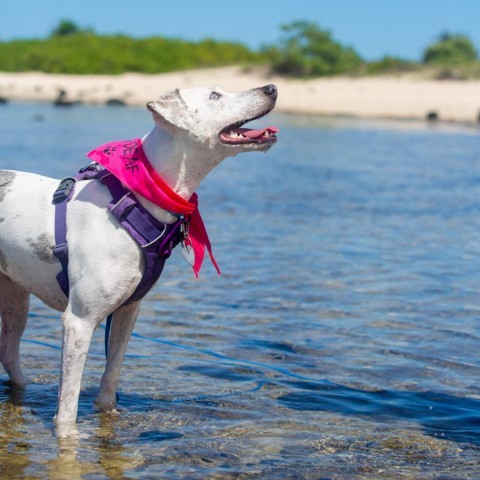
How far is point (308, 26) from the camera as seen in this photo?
52.8 meters

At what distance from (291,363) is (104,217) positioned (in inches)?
87.8

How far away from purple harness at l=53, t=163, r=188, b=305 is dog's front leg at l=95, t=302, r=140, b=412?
33 cm

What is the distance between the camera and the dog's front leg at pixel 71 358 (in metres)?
4.94

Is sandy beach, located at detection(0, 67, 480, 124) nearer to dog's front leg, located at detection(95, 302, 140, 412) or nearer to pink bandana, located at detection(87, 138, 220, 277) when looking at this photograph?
dog's front leg, located at detection(95, 302, 140, 412)

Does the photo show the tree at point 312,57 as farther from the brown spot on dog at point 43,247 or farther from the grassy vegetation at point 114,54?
the brown spot on dog at point 43,247

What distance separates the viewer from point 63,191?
5.03 meters

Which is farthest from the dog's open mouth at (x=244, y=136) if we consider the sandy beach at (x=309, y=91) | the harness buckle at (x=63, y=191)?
the sandy beach at (x=309, y=91)

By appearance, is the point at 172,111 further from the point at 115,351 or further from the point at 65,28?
the point at 65,28

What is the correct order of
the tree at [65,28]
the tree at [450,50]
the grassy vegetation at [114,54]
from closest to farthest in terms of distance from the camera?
the tree at [450,50]
the grassy vegetation at [114,54]
the tree at [65,28]

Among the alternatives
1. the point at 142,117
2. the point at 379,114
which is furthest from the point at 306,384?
the point at 379,114

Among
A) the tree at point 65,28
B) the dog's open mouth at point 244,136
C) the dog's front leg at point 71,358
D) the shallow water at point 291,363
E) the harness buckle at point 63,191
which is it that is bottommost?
the shallow water at point 291,363

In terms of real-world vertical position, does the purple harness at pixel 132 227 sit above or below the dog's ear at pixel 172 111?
below

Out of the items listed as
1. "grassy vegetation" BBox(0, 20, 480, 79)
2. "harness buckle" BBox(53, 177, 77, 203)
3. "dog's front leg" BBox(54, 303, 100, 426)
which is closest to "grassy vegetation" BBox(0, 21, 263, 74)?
"grassy vegetation" BBox(0, 20, 480, 79)

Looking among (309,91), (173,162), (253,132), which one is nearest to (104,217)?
(173,162)
